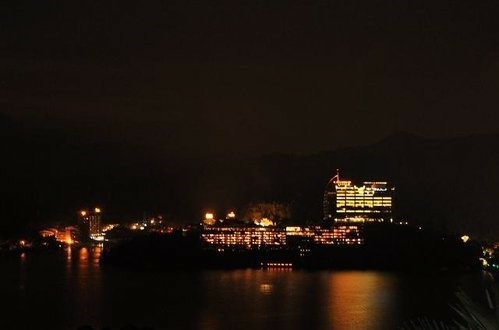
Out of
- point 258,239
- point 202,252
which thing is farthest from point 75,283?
point 258,239

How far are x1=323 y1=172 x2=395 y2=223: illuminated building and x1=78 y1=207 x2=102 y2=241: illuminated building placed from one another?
16980 mm

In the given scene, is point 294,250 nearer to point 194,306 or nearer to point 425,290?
point 425,290

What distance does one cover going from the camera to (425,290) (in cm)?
1997

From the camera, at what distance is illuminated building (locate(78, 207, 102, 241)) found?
58781 mm

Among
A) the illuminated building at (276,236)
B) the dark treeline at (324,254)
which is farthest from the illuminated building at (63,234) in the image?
the dark treeline at (324,254)

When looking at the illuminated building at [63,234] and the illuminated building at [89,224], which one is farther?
the illuminated building at [89,224]

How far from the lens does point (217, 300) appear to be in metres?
17.1

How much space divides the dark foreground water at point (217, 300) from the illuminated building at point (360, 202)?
25890 millimetres

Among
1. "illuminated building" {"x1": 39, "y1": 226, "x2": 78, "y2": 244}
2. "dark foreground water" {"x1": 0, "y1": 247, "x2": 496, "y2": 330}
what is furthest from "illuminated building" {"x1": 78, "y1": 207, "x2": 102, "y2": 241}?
"dark foreground water" {"x1": 0, "y1": 247, "x2": 496, "y2": 330}

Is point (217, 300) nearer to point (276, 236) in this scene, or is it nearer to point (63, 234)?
point (276, 236)

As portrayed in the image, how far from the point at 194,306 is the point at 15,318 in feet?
11.6

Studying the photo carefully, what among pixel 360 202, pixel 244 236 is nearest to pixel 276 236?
pixel 244 236

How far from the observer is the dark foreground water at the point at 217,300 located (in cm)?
1342

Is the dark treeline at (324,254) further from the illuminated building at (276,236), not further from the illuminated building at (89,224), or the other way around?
the illuminated building at (89,224)
